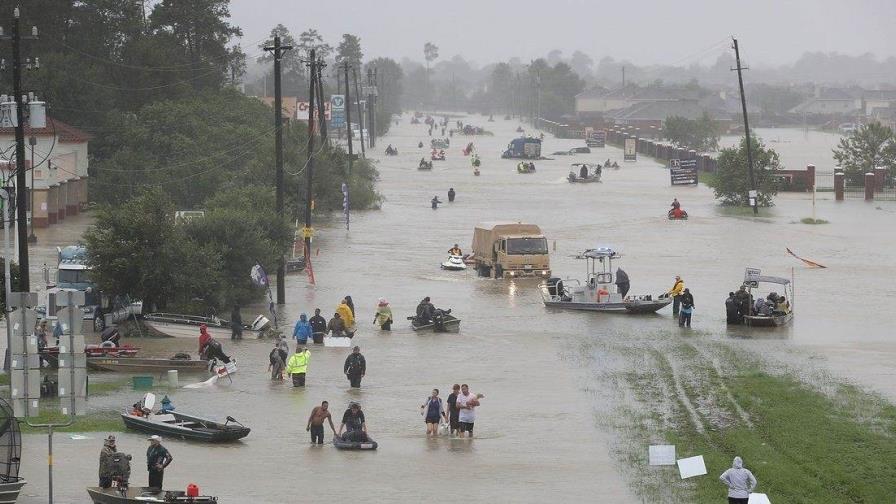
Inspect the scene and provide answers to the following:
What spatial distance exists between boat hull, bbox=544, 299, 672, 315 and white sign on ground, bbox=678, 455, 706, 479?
19992mm

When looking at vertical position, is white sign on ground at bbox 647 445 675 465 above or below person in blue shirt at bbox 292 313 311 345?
below

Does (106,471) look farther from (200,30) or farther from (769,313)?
(200,30)

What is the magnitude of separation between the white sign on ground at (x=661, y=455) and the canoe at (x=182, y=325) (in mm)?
16732

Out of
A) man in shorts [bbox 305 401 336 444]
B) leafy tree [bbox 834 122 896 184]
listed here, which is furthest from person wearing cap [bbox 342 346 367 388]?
leafy tree [bbox 834 122 896 184]

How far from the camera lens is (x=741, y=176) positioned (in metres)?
87.2

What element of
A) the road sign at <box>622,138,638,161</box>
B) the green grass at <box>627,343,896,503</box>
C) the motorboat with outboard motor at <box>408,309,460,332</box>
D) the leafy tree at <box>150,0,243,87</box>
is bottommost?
the green grass at <box>627,343,896,503</box>

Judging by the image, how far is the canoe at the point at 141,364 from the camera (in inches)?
1347

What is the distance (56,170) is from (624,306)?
3415cm

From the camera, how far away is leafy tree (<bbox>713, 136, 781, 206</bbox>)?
284ft

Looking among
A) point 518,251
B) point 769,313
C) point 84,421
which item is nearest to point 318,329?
point 84,421

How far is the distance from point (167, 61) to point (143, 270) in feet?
191

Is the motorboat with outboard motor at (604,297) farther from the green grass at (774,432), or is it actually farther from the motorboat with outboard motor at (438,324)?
the green grass at (774,432)

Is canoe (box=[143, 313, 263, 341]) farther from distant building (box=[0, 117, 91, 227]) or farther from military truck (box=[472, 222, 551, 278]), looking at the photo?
distant building (box=[0, 117, 91, 227])

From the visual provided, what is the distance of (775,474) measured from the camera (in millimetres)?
24922
